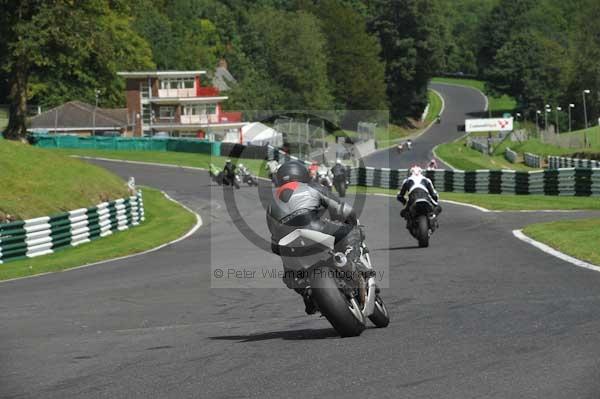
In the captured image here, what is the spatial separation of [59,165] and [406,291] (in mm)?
23279

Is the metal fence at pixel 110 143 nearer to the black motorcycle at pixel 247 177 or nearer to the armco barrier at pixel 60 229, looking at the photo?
the black motorcycle at pixel 247 177

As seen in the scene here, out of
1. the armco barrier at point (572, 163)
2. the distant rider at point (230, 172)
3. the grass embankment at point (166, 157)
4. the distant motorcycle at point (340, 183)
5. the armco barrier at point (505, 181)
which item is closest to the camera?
the armco barrier at point (505, 181)

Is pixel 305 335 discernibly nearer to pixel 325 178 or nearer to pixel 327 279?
pixel 327 279

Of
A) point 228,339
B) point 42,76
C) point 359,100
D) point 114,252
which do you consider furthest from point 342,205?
point 359,100

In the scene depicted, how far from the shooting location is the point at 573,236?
59.5 ft

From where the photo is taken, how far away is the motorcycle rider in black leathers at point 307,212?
8938 millimetres

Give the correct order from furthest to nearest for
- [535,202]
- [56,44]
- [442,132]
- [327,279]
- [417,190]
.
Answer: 1. [442,132]
2. [56,44]
3. [535,202]
4. [417,190]
5. [327,279]

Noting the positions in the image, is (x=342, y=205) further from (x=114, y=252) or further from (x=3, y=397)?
(x=114, y=252)

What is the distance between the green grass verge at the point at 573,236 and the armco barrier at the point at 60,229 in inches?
418

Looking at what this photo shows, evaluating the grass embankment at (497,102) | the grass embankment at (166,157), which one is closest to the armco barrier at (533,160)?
the grass embankment at (166,157)

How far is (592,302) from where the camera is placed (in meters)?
10.3

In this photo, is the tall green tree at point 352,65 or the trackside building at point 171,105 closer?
the trackside building at point 171,105

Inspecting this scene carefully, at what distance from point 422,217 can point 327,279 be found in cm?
979

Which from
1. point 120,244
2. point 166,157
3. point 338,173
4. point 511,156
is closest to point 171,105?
point 511,156
